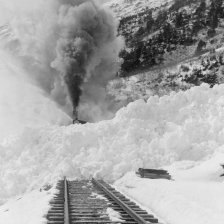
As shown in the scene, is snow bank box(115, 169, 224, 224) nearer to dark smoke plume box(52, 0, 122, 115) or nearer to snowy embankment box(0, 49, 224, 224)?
snowy embankment box(0, 49, 224, 224)

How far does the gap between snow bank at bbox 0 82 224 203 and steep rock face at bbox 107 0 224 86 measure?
40361mm

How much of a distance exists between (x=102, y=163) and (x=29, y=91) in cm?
2842

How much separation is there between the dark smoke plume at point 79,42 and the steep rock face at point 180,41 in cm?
2827

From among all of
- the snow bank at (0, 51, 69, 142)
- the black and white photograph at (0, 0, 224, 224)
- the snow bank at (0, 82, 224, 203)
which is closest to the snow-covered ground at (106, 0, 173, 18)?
the snow bank at (0, 51, 69, 142)

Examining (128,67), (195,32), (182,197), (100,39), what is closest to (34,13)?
(100,39)

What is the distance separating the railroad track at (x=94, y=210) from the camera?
675 centimetres

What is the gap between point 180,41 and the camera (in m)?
87.0

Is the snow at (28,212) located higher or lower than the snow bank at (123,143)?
lower

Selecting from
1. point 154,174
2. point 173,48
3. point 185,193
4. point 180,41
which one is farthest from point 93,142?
point 180,41

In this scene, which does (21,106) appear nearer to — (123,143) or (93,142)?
(93,142)

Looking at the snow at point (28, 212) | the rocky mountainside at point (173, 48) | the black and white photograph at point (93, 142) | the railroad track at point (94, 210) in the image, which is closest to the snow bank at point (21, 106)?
the black and white photograph at point (93, 142)

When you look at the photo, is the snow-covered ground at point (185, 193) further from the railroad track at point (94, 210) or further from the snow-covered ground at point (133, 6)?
the snow-covered ground at point (133, 6)

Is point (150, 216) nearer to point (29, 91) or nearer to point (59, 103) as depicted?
point (59, 103)

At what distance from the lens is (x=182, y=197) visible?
8.65 m
